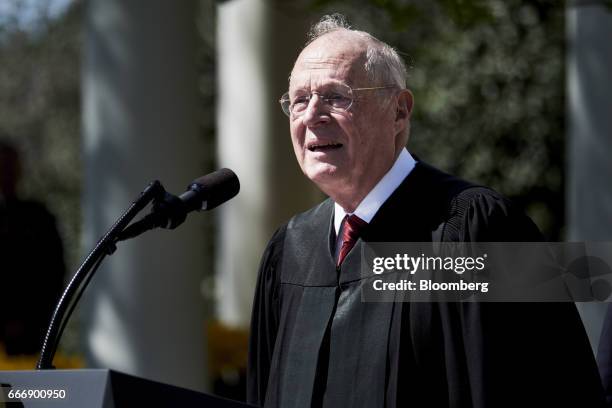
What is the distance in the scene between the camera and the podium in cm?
229

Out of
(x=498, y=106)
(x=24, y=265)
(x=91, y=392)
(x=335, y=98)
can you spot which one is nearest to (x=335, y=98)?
(x=335, y=98)

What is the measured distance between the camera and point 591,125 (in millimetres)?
6426

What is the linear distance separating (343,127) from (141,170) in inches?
128

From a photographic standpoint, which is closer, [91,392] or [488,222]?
[91,392]

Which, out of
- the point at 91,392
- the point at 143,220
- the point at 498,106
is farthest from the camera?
the point at 498,106

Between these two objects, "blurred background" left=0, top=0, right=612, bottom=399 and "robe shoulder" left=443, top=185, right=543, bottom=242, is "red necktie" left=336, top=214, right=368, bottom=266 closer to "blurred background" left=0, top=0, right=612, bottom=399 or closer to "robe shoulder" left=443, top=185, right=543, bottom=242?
"robe shoulder" left=443, top=185, right=543, bottom=242

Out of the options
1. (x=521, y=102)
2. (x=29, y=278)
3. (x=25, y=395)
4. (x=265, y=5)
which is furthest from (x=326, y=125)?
(x=521, y=102)

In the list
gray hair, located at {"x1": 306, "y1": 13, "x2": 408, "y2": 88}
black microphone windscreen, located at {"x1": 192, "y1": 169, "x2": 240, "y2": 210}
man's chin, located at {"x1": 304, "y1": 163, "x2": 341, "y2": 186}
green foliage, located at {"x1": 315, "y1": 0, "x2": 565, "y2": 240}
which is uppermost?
green foliage, located at {"x1": 315, "y1": 0, "x2": 565, "y2": 240}

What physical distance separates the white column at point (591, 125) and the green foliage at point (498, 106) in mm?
7588

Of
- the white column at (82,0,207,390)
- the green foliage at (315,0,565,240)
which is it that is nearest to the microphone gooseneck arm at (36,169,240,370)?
the white column at (82,0,207,390)

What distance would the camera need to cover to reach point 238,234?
29.0ft

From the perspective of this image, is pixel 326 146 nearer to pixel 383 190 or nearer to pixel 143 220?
pixel 383 190

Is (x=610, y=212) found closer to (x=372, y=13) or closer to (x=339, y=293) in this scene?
(x=339, y=293)

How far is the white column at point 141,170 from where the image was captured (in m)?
6.20
